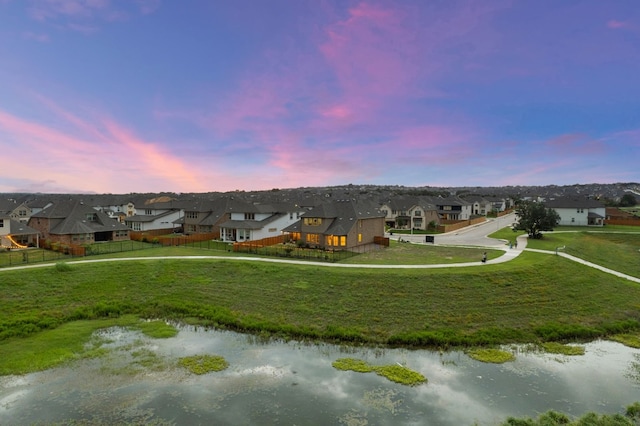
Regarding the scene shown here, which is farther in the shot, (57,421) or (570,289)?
(570,289)

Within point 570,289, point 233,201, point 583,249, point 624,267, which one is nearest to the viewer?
point 570,289

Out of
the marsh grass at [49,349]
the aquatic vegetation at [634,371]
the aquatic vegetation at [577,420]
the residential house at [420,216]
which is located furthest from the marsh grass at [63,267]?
the residential house at [420,216]

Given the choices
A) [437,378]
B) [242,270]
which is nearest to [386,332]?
[437,378]

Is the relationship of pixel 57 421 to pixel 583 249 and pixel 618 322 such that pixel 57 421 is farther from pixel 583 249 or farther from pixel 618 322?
pixel 583 249

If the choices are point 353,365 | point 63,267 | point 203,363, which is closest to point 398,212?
point 63,267

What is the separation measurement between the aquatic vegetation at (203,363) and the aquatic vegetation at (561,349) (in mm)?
19175

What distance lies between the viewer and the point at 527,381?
18.5 m

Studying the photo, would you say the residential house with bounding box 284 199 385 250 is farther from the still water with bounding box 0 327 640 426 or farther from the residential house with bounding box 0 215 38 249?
the residential house with bounding box 0 215 38 249

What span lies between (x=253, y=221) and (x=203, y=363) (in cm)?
3718

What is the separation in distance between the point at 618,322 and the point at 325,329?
21.1 metres

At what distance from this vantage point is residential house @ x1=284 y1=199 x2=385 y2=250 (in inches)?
1857

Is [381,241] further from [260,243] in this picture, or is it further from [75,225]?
[75,225]

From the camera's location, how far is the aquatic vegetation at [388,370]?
18.5 m

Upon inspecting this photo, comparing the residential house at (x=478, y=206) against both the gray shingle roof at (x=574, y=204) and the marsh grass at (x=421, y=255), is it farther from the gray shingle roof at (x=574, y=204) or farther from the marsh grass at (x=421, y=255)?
the marsh grass at (x=421, y=255)
